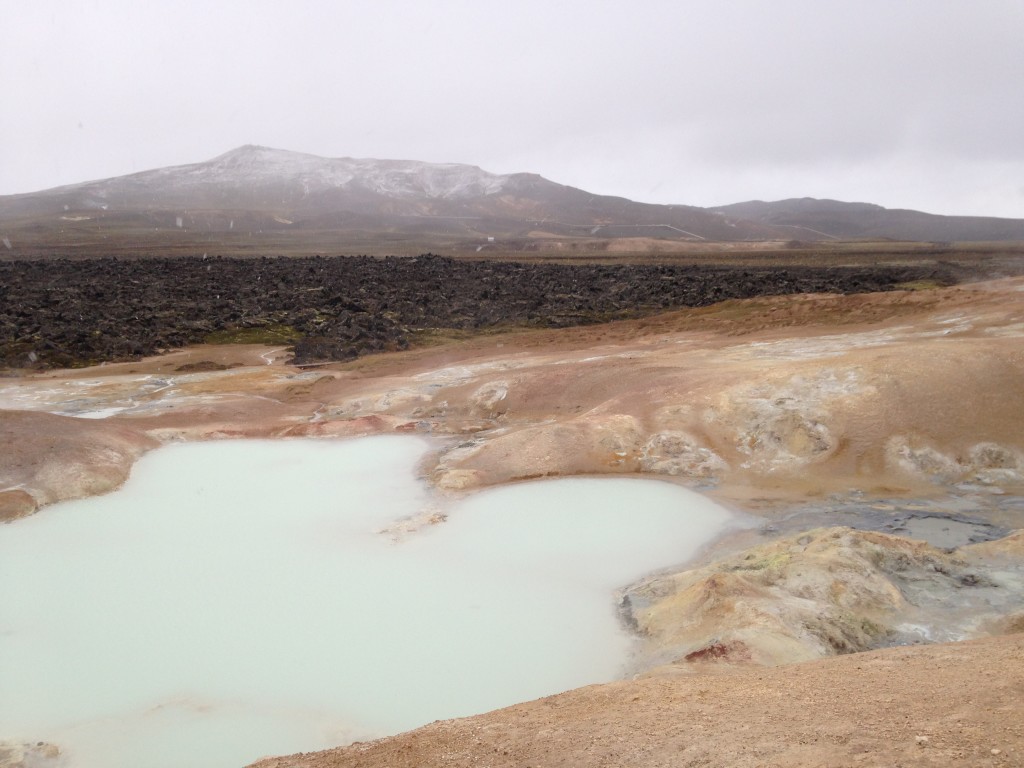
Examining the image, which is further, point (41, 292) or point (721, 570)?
point (41, 292)

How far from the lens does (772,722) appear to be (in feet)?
15.5

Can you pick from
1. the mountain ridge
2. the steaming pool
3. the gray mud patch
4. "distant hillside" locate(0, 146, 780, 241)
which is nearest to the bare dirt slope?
the steaming pool

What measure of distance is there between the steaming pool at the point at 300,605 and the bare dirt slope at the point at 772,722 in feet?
5.58

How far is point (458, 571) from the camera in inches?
403

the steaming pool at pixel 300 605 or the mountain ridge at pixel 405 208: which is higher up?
the mountain ridge at pixel 405 208

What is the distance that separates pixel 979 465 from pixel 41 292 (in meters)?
43.7

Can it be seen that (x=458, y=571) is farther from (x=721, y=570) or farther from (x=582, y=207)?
(x=582, y=207)

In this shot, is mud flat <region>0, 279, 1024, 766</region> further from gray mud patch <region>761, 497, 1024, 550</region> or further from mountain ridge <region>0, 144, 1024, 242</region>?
mountain ridge <region>0, 144, 1024, 242</region>

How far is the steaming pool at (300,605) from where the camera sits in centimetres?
724

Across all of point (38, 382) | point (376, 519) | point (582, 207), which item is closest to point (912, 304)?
point (376, 519)

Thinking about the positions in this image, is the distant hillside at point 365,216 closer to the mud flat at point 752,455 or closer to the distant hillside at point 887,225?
the distant hillside at point 887,225

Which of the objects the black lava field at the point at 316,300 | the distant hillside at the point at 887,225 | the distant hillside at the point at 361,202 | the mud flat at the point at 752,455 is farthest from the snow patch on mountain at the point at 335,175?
the mud flat at the point at 752,455

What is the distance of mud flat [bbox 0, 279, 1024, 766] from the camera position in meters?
5.40

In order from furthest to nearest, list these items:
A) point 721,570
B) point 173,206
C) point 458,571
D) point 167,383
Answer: point 173,206 < point 167,383 < point 458,571 < point 721,570
